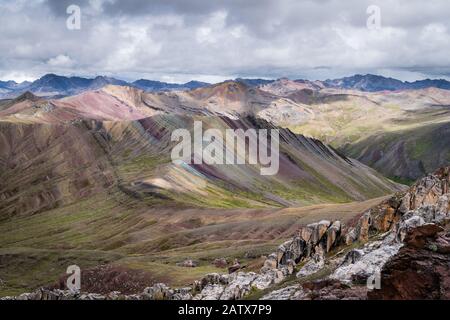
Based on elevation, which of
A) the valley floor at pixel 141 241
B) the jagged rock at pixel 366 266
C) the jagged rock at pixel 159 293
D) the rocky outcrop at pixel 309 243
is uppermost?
the jagged rock at pixel 366 266

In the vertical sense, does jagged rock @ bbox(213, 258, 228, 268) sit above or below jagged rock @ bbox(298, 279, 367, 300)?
below

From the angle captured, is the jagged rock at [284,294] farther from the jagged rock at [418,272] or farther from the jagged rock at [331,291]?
the jagged rock at [418,272]

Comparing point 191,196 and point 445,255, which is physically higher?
point 445,255

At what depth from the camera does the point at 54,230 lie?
148 metres

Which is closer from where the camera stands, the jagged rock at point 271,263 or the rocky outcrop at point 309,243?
the rocky outcrop at point 309,243

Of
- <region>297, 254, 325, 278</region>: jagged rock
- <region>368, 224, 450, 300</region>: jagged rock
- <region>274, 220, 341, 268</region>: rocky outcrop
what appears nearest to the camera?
<region>368, 224, 450, 300</region>: jagged rock

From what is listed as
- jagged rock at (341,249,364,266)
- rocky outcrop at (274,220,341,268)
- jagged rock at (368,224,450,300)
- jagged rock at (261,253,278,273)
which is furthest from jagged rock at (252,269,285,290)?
jagged rock at (368,224,450,300)

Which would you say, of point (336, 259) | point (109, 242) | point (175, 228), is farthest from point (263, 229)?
point (336, 259)

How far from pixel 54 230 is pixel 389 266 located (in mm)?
133930
